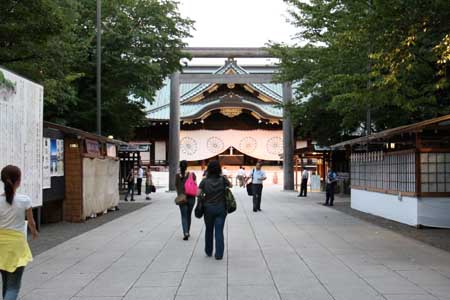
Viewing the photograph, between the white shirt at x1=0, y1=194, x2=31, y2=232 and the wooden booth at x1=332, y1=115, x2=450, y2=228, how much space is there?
31.2ft

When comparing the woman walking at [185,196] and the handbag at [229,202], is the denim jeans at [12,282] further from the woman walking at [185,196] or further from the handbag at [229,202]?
the woman walking at [185,196]

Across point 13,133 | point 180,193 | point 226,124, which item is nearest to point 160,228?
point 180,193

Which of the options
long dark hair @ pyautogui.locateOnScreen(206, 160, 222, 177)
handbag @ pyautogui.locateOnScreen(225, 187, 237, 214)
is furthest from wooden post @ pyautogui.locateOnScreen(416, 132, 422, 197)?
long dark hair @ pyautogui.locateOnScreen(206, 160, 222, 177)

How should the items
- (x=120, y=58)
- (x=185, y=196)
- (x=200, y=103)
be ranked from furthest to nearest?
(x=200, y=103) < (x=120, y=58) < (x=185, y=196)

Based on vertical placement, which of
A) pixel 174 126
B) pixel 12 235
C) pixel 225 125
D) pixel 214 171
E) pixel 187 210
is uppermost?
pixel 225 125

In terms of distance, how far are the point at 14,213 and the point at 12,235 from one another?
221 mm

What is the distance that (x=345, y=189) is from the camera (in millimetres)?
33875

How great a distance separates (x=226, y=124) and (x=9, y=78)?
4087 centimetres

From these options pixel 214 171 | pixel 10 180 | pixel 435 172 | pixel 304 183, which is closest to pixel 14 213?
pixel 10 180

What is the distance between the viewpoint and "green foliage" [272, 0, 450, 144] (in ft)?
34.9

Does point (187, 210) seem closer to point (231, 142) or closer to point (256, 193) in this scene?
point (256, 193)

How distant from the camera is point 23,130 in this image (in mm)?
11445

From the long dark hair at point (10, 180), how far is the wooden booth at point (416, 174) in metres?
9.54

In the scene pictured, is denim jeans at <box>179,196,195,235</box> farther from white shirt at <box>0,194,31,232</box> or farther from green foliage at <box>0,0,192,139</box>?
green foliage at <box>0,0,192,139</box>
